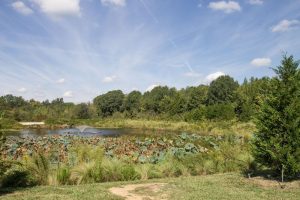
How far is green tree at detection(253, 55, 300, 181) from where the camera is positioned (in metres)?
10.9

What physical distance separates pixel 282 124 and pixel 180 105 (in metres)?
58.8

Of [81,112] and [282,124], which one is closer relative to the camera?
[282,124]

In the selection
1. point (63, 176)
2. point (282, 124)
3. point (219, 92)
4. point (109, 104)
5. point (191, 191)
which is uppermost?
point (219, 92)

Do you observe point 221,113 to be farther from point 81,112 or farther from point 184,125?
point 81,112

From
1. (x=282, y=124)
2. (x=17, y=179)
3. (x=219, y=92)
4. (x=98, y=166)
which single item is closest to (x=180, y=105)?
(x=219, y=92)

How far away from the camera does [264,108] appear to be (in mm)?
11508

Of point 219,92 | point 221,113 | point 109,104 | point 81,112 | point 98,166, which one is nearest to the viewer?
point 98,166

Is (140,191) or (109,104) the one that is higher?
(109,104)

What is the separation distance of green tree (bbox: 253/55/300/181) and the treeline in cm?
3038

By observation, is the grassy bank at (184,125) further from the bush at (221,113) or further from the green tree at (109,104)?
the green tree at (109,104)

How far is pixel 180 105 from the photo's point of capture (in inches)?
2749

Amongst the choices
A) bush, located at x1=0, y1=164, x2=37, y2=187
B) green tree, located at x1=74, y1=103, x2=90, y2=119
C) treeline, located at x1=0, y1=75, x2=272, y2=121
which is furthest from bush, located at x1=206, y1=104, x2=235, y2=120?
bush, located at x1=0, y1=164, x2=37, y2=187

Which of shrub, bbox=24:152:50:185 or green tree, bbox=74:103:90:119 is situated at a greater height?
green tree, bbox=74:103:90:119

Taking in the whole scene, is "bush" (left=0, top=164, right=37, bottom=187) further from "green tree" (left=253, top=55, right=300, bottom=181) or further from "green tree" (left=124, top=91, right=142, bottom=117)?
"green tree" (left=124, top=91, right=142, bottom=117)
